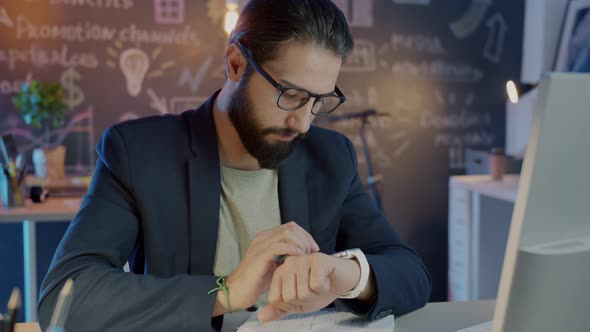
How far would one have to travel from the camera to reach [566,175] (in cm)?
63

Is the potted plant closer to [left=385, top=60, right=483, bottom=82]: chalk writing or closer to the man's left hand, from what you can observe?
[left=385, top=60, right=483, bottom=82]: chalk writing

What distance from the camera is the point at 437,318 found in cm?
111

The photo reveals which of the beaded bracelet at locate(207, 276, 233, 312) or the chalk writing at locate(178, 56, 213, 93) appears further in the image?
the chalk writing at locate(178, 56, 213, 93)

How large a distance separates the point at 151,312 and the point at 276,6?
2.07ft

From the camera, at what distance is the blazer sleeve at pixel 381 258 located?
3.58 ft

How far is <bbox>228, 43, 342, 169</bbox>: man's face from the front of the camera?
1.23 metres

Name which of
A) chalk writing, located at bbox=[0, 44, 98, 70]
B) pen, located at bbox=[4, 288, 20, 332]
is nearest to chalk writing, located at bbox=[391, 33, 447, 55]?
chalk writing, located at bbox=[0, 44, 98, 70]

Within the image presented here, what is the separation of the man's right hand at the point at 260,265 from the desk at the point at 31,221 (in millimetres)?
1608

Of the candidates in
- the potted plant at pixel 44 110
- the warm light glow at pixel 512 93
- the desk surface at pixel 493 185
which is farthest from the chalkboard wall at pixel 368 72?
the warm light glow at pixel 512 93

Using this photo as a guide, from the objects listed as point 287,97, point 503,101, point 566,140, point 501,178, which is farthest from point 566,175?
point 503,101

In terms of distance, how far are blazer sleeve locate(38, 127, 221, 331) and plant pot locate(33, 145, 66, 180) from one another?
2.18 m

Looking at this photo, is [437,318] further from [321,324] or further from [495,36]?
[495,36]

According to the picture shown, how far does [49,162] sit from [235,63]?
2191mm

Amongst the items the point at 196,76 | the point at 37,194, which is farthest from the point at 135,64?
the point at 37,194
